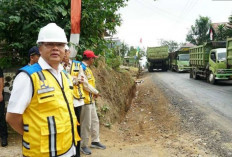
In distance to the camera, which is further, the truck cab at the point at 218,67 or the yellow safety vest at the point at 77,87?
the truck cab at the point at 218,67

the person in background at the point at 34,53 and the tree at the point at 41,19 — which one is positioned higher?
the tree at the point at 41,19

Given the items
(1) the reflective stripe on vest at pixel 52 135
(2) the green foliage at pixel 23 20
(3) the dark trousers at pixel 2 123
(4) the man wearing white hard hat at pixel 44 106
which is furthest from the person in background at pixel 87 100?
(1) the reflective stripe on vest at pixel 52 135

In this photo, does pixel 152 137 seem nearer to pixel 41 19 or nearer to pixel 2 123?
pixel 2 123

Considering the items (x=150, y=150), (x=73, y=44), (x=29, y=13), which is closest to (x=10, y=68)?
(x=29, y=13)

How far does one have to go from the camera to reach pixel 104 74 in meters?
9.65

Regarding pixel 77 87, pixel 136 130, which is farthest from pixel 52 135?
pixel 136 130

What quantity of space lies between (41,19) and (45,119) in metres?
3.55

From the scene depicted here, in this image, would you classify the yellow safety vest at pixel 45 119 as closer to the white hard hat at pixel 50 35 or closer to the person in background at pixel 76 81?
the white hard hat at pixel 50 35

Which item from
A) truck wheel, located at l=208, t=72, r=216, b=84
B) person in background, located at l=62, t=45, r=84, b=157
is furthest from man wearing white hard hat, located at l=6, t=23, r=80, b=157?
truck wheel, located at l=208, t=72, r=216, b=84

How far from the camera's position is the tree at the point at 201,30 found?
1859 inches

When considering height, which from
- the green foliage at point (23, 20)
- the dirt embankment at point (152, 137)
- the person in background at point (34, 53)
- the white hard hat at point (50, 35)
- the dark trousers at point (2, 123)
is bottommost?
the dirt embankment at point (152, 137)

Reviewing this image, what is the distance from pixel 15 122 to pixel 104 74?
768 cm

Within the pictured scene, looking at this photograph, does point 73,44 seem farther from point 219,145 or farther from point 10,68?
point 219,145

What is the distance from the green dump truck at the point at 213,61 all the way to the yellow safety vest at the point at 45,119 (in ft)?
40.1
